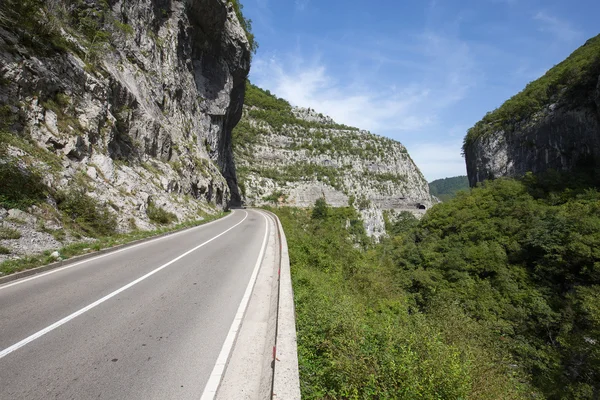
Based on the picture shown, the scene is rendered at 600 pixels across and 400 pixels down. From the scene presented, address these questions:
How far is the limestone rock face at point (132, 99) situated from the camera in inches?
476

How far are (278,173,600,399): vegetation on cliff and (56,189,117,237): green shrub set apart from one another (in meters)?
8.02

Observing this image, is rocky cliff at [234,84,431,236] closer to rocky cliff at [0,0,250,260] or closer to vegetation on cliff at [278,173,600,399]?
vegetation on cliff at [278,173,600,399]

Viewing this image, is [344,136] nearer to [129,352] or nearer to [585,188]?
[585,188]

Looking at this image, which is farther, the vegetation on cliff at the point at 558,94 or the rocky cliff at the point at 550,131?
the vegetation on cliff at the point at 558,94

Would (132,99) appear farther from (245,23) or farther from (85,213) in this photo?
(245,23)

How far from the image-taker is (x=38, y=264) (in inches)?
284

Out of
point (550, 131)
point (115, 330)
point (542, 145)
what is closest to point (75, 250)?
point (115, 330)

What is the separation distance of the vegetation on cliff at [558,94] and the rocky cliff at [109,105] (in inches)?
2772

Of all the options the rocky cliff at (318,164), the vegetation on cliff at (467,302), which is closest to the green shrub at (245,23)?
the vegetation on cliff at (467,302)

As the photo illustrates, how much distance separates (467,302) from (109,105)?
37.9m

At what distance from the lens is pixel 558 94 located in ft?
213

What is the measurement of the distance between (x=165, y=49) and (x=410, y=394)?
3635cm

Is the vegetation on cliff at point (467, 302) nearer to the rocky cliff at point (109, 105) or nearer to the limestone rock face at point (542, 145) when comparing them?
the limestone rock face at point (542, 145)

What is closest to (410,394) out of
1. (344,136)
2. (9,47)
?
(9,47)
